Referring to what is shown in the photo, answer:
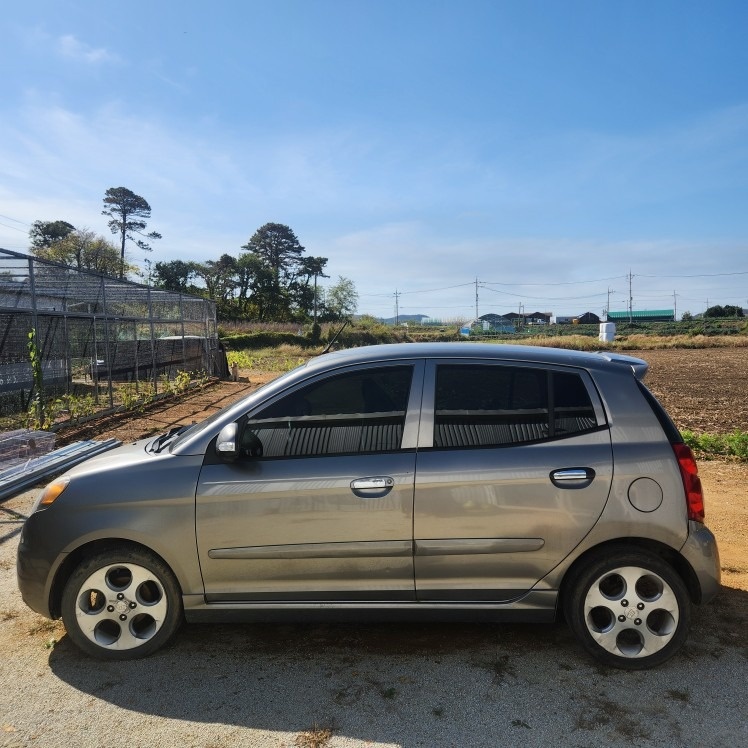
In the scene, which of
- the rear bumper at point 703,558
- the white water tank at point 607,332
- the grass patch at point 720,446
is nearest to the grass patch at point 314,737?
the rear bumper at point 703,558

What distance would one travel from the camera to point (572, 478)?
10.2 feet

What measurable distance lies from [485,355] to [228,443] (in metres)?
1.52

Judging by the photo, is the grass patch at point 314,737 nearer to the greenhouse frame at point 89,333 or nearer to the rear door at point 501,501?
the rear door at point 501,501

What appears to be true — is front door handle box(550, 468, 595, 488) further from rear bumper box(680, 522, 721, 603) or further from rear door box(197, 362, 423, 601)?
rear door box(197, 362, 423, 601)

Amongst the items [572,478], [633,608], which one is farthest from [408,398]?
[633,608]

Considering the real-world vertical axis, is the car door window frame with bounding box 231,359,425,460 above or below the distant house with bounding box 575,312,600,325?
below

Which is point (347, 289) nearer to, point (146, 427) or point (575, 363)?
point (146, 427)

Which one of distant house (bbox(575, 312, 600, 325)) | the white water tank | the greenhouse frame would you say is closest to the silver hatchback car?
the greenhouse frame

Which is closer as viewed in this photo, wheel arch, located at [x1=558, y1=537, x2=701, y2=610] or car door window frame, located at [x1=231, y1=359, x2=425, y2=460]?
wheel arch, located at [x1=558, y1=537, x2=701, y2=610]

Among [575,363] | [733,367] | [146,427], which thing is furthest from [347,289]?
[575,363]

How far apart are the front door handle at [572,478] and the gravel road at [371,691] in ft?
3.17

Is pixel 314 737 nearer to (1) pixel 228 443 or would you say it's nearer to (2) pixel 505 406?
(1) pixel 228 443

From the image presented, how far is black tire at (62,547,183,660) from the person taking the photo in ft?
10.6

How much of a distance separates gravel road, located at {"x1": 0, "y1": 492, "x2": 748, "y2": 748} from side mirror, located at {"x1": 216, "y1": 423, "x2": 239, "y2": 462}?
1.13 m
